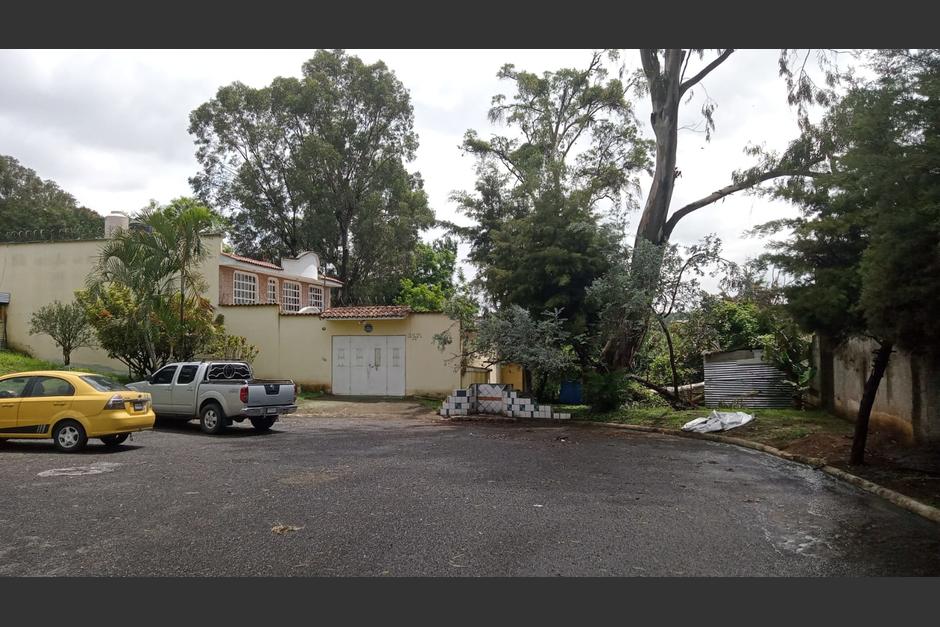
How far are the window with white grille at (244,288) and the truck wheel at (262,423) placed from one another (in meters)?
12.2

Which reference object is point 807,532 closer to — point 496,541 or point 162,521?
point 496,541

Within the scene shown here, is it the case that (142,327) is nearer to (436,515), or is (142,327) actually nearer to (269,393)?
(269,393)

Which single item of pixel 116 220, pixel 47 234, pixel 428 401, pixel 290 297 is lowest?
pixel 428 401

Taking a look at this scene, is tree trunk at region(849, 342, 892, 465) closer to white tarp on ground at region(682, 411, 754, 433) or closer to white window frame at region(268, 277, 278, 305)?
white tarp on ground at region(682, 411, 754, 433)

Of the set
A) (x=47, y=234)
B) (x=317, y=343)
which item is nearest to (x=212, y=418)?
(x=317, y=343)

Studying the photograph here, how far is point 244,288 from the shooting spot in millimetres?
27875

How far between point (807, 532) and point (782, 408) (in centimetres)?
1342

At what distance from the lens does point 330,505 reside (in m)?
7.73

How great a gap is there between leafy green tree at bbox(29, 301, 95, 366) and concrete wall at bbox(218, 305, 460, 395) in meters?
4.65

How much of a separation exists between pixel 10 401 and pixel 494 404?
12049mm

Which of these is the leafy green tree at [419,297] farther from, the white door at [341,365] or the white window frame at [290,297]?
the white door at [341,365]

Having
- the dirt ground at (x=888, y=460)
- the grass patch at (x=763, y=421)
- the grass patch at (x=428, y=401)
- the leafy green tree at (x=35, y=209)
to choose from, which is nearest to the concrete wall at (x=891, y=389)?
the dirt ground at (x=888, y=460)

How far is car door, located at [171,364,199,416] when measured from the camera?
15.3 metres

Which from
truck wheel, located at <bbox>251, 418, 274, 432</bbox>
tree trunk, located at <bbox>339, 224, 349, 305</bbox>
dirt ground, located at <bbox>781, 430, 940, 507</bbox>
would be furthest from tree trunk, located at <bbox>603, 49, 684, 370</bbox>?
tree trunk, located at <bbox>339, 224, 349, 305</bbox>
